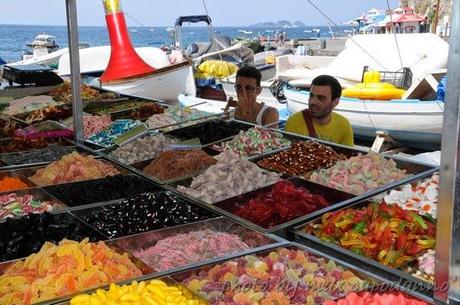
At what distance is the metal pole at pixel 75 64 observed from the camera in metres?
4.00

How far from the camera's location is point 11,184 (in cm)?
340

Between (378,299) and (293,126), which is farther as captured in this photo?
(293,126)

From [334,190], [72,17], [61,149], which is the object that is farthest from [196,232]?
[72,17]

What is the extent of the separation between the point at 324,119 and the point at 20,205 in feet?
8.60

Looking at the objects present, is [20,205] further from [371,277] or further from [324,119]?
[324,119]

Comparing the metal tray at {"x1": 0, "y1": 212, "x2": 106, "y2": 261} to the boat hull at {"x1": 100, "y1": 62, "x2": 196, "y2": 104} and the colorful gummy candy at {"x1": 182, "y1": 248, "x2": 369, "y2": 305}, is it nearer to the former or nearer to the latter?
the colorful gummy candy at {"x1": 182, "y1": 248, "x2": 369, "y2": 305}

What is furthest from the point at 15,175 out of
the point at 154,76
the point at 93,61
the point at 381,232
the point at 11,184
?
the point at 93,61

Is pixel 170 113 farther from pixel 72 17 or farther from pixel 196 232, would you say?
pixel 196 232

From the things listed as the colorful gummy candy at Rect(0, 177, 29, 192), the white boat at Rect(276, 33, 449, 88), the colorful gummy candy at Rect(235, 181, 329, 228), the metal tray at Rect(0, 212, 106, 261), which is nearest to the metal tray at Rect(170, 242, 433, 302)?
the colorful gummy candy at Rect(235, 181, 329, 228)

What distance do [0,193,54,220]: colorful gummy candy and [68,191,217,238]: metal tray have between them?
297mm

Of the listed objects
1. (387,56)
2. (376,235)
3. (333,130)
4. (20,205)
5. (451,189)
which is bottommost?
(20,205)

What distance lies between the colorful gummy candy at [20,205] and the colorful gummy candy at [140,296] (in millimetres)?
1239

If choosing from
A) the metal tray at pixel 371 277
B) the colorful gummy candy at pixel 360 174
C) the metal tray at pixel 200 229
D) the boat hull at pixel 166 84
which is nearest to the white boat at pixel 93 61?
the boat hull at pixel 166 84

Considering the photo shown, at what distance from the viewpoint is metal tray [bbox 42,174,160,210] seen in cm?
299
